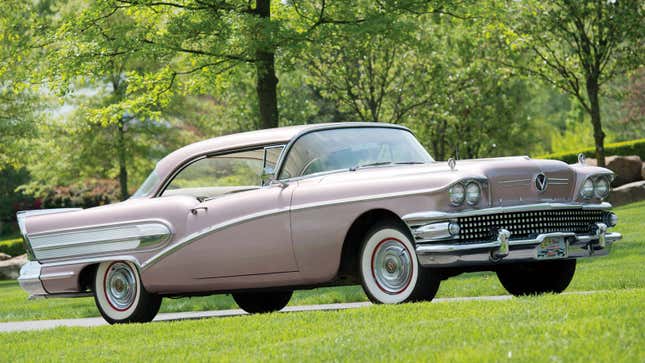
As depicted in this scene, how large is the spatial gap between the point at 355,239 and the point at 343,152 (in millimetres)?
932

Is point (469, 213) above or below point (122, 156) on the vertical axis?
above

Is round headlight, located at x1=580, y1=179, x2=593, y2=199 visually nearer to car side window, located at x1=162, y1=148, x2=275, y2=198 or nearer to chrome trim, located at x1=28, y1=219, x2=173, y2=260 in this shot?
car side window, located at x1=162, y1=148, x2=275, y2=198

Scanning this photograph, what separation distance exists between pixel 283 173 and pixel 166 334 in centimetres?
199

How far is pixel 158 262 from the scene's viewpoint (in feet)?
33.0

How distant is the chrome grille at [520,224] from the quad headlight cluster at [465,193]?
0.15 meters

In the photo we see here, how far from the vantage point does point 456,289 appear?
39.7 ft

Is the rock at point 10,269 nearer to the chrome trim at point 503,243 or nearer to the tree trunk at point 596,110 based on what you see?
the tree trunk at point 596,110

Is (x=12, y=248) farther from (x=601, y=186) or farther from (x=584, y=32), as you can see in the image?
(x=601, y=186)

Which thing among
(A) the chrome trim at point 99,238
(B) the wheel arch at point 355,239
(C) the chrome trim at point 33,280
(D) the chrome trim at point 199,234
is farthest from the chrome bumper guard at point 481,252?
(C) the chrome trim at point 33,280

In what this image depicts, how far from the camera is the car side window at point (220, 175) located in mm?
9844

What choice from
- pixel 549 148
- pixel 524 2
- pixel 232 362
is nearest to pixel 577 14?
pixel 524 2

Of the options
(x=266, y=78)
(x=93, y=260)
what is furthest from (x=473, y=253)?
(x=266, y=78)

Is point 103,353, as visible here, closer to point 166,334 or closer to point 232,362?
point 166,334

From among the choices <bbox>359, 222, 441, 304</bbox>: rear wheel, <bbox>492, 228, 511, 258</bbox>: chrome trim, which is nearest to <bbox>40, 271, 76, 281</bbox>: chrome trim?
<bbox>359, 222, 441, 304</bbox>: rear wheel
